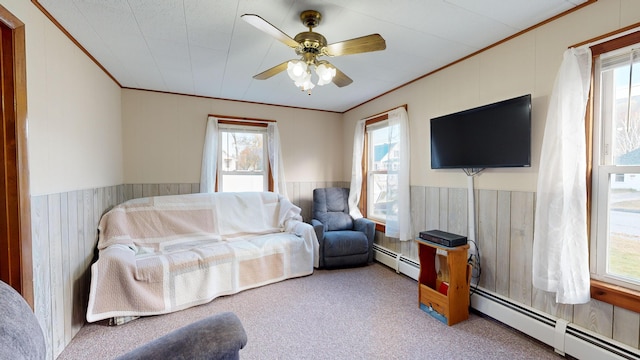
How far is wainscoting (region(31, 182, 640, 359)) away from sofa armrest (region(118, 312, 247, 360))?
129cm

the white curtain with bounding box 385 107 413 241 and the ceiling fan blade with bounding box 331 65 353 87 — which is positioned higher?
the ceiling fan blade with bounding box 331 65 353 87

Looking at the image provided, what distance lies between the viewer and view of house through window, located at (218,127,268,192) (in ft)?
12.7

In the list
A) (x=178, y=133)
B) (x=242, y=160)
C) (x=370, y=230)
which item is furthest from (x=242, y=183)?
(x=370, y=230)

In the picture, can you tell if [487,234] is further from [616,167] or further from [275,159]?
[275,159]

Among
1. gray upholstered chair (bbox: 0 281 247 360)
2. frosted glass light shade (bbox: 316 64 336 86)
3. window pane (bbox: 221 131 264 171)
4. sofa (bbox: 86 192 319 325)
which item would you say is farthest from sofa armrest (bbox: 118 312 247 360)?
window pane (bbox: 221 131 264 171)

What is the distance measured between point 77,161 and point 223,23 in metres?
1.63

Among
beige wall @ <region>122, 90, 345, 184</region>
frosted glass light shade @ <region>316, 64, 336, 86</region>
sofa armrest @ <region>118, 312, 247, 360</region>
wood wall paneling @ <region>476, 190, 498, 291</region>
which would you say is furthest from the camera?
beige wall @ <region>122, 90, 345, 184</region>

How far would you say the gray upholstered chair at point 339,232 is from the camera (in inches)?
129

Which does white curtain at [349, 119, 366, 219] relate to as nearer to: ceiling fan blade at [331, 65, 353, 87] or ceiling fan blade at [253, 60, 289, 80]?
ceiling fan blade at [331, 65, 353, 87]

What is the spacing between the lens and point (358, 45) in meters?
1.64

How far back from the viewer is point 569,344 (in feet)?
5.64

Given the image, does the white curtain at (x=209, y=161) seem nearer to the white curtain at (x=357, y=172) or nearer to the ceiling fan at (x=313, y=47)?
the white curtain at (x=357, y=172)

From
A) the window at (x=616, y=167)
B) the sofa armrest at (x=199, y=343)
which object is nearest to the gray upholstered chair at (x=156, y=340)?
the sofa armrest at (x=199, y=343)

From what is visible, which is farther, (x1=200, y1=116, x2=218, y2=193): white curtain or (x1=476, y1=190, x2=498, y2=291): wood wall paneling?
(x1=200, y1=116, x2=218, y2=193): white curtain
